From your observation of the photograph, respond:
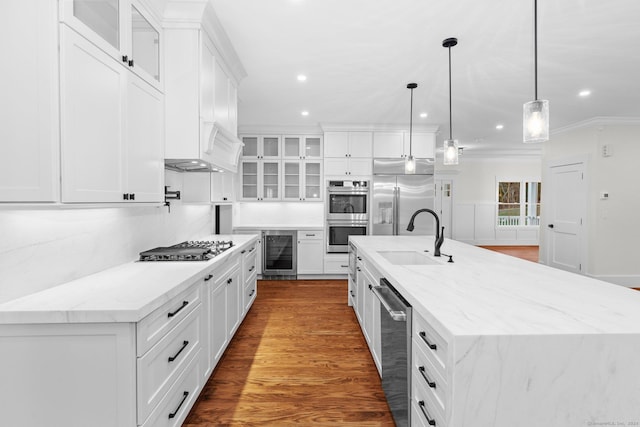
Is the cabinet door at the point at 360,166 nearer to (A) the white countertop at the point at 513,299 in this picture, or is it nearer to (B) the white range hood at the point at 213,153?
(B) the white range hood at the point at 213,153

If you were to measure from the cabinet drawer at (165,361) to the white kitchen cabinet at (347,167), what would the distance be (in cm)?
383

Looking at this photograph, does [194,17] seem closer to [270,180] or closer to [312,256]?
[270,180]

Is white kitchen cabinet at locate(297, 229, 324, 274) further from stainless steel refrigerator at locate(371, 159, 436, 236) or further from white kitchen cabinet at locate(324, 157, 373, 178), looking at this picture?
white kitchen cabinet at locate(324, 157, 373, 178)

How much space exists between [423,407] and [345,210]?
4136mm

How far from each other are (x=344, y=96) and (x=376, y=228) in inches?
91.5

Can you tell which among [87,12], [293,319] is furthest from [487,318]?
[293,319]

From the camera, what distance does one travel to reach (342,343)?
2945mm

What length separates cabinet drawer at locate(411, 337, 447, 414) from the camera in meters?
1.14

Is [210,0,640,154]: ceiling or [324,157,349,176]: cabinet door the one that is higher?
[210,0,640,154]: ceiling

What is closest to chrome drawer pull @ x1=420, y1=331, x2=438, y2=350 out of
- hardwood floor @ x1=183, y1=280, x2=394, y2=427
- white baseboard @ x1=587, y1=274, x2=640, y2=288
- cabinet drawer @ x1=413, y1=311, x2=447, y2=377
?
cabinet drawer @ x1=413, y1=311, x2=447, y2=377

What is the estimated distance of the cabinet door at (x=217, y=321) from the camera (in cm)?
223

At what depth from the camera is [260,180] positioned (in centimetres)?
555

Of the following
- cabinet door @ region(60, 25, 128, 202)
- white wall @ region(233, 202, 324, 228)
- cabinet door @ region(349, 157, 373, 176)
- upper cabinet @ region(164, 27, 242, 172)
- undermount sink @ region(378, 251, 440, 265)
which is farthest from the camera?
white wall @ region(233, 202, 324, 228)

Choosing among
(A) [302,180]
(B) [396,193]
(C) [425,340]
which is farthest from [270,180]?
(C) [425,340]
